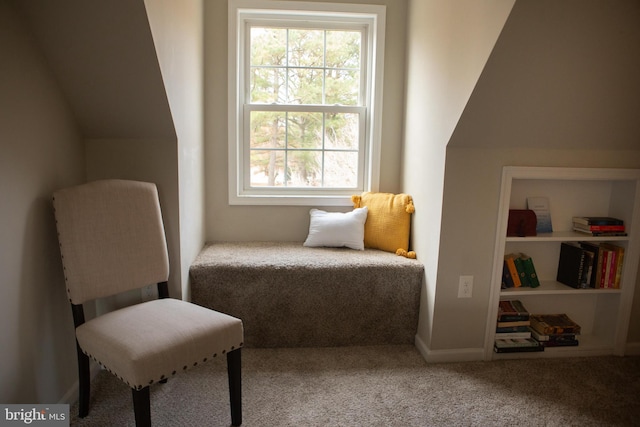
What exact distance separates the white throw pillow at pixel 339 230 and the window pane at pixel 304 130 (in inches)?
21.1

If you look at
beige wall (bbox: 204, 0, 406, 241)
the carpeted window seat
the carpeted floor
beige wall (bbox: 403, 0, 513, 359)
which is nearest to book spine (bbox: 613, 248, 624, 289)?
the carpeted floor

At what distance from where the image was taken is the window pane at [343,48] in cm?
293

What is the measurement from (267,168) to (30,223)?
1553mm

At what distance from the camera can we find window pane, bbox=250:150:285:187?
2.97m

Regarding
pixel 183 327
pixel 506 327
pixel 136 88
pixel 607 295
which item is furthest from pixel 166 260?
pixel 607 295

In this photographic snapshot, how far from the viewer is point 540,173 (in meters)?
2.33

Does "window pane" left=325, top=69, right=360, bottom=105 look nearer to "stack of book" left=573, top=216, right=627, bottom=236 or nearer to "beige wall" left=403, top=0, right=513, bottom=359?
"beige wall" left=403, top=0, right=513, bottom=359

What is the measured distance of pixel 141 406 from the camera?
58.8 inches

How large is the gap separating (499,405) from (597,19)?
1.70 metres

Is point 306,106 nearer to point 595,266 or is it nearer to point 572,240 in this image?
point 572,240

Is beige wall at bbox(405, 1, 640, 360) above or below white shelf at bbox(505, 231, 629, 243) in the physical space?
above

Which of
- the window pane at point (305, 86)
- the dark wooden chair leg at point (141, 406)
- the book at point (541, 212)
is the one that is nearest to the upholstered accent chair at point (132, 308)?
the dark wooden chair leg at point (141, 406)

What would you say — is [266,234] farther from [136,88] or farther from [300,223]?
[136,88]

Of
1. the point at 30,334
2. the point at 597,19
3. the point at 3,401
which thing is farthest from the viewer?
the point at 597,19
